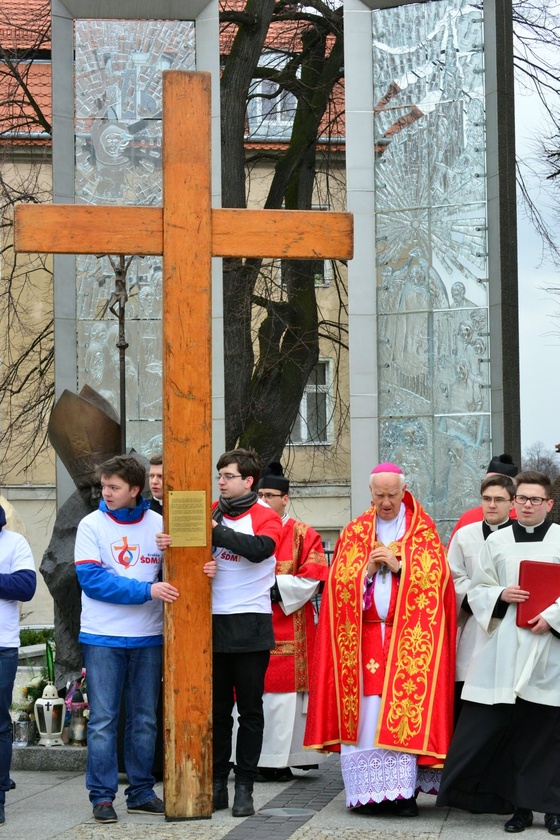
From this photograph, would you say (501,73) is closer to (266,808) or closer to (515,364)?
(515,364)

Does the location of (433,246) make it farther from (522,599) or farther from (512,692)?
(512,692)

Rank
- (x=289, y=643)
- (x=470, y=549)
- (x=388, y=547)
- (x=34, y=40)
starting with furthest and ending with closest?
(x=34, y=40) → (x=289, y=643) → (x=470, y=549) → (x=388, y=547)

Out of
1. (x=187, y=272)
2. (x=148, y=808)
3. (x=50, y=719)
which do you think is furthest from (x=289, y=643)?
(x=187, y=272)

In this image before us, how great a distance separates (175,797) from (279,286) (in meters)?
9.29

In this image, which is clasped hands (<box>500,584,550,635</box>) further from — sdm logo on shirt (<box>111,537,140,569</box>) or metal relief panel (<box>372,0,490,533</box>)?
metal relief panel (<box>372,0,490,533</box>)

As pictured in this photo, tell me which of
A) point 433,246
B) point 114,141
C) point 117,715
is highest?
point 114,141

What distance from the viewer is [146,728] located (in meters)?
6.69

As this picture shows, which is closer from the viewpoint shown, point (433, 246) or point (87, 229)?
point (87, 229)

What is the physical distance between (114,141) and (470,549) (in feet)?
17.1

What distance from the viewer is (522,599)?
662 cm

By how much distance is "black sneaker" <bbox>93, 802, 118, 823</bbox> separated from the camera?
6461 mm

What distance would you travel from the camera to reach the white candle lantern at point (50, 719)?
8453 mm

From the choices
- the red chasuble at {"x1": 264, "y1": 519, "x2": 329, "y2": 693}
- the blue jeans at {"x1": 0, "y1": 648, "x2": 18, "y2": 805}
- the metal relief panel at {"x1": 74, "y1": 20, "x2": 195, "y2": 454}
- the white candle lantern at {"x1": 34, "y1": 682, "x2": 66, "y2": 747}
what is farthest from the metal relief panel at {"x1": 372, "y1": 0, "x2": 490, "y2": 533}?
the blue jeans at {"x1": 0, "y1": 648, "x2": 18, "y2": 805}

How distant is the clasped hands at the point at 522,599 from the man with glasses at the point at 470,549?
1.65ft
